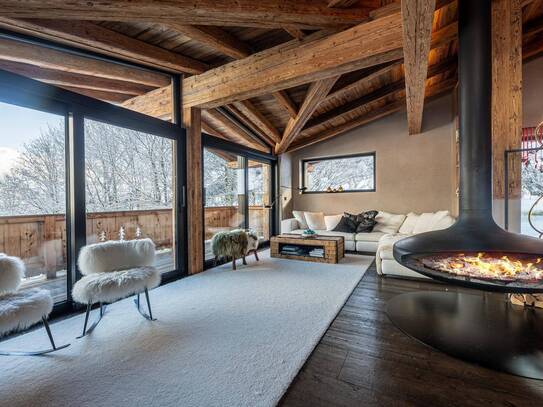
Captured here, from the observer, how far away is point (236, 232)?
3.89 meters

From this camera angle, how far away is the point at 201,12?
81.6 inches

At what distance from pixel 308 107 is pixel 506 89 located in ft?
8.05

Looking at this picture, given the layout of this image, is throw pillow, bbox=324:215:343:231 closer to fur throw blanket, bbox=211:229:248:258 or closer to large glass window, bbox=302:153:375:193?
large glass window, bbox=302:153:375:193

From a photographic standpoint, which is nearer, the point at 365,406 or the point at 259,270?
the point at 365,406

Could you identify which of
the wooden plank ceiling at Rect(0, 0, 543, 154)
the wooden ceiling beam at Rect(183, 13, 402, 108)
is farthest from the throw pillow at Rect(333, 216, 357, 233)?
the wooden ceiling beam at Rect(183, 13, 402, 108)

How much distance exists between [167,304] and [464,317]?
275 cm

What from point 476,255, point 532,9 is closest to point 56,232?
point 476,255

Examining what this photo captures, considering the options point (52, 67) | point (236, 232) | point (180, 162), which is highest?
point (52, 67)

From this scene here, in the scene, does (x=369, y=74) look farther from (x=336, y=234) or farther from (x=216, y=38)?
(x=336, y=234)

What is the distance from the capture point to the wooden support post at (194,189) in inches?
143

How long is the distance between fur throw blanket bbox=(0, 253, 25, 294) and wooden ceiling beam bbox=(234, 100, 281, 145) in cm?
362

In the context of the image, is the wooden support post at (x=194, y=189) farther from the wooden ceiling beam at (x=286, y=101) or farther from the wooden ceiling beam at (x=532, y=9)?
the wooden ceiling beam at (x=532, y=9)

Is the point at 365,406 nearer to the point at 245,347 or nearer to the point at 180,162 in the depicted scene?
the point at 245,347

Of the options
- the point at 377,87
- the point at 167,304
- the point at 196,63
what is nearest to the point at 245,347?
the point at 167,304
